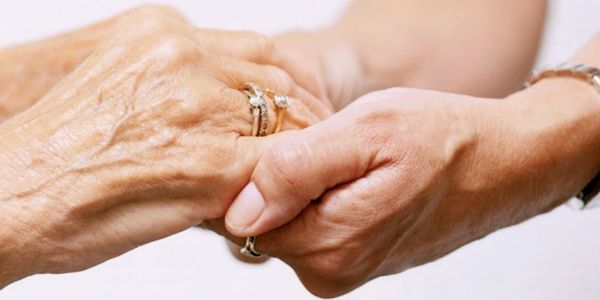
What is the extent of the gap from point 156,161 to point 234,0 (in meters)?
0.83

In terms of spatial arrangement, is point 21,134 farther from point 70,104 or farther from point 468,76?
point 468,76

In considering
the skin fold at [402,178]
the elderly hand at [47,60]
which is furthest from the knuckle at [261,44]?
the skin fold at [402,178]

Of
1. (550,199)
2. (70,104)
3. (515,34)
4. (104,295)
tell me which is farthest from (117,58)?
(515,34)

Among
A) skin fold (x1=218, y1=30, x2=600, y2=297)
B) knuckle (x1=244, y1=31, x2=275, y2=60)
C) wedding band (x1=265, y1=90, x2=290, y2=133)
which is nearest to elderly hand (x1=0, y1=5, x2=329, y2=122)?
knuckle (x1=244, y1=31, x2=275, y2=60)

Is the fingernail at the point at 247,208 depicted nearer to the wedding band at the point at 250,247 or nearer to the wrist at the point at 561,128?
the wedding band at the point at 250,247

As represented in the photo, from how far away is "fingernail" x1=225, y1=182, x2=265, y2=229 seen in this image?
3.03ft

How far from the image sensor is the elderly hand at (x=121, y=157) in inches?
35.4

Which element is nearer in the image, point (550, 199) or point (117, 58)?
point (117, 58)

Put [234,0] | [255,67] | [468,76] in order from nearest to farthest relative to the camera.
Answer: [255,67] < [468,76] < [234,0]

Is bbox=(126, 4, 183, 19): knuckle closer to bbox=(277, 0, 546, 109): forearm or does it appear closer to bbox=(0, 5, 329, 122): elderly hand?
bbox=(0, 5, 329, 122): elderly hand

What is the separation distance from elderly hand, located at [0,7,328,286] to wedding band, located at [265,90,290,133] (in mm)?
55

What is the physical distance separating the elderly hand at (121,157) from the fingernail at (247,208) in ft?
0.09

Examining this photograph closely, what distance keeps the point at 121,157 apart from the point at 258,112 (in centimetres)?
19

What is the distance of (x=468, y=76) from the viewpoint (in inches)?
59.2
